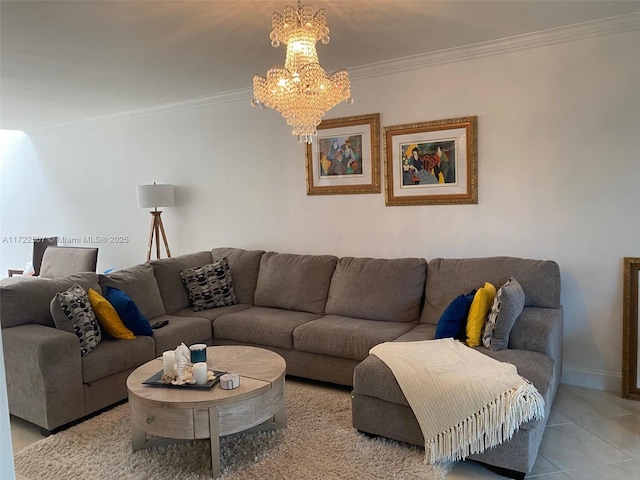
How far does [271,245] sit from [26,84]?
2.70 m

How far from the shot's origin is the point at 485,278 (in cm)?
323

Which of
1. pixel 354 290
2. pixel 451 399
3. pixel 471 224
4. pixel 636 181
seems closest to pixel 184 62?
pixel 354 290

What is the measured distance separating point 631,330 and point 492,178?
142 cm

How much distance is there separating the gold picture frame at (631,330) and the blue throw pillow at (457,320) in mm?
1168

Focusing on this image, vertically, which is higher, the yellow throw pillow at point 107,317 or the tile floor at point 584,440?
the yellow throw pillow at point 107,317

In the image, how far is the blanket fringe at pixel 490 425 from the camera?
213cm

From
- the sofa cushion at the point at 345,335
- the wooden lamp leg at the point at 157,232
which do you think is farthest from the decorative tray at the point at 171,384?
the wooden lamp leg at the point at 157,232

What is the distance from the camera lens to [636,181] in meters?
3.08

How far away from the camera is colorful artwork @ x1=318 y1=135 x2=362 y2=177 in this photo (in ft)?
13.6

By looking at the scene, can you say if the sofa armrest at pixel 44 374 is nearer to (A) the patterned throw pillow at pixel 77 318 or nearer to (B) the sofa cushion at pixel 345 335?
(A) the patterned throw pillow at pixel 77 318

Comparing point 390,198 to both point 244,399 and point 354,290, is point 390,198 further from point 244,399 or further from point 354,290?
point 244,399

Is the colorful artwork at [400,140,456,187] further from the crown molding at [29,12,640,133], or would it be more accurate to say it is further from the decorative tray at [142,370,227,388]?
the decorative tray at [142,370,227,388]

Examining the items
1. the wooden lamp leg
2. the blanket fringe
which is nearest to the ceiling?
the wooden lamp leg

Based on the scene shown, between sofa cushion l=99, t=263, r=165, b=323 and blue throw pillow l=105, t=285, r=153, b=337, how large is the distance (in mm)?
314
